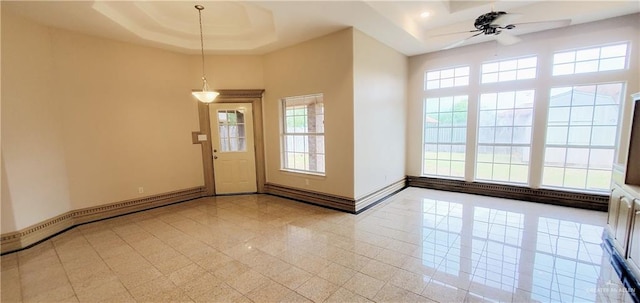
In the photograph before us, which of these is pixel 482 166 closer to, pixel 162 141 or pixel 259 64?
pixel 259 64

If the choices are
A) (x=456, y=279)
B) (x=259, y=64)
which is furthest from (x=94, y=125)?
(x=456, y=279)

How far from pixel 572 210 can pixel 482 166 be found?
146cm

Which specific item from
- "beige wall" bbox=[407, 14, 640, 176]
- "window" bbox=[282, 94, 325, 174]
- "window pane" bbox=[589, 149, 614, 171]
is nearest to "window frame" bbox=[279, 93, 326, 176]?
"window" bbox=[282, 94, 325, 174]

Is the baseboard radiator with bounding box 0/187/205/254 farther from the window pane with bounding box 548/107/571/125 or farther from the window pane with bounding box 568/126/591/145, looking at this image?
the window pane with bounding box 568/126/591/145

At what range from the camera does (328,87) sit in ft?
13.9

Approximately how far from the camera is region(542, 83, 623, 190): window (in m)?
4.04

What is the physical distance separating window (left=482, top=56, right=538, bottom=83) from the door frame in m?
4.46

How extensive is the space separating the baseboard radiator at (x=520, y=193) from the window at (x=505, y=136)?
19 cm

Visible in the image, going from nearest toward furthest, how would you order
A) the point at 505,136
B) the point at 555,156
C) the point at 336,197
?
the point at 336,197 < the point at 555,156 < the point at 505,136

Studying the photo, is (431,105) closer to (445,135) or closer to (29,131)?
(445,135)

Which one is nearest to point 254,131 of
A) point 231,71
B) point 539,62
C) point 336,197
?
point 231,71

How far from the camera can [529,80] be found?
4547 millimetres

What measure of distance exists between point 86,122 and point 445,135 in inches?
256

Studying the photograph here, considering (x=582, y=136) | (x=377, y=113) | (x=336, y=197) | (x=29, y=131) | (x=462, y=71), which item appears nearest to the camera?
(x=29, y=131)
